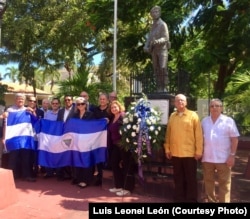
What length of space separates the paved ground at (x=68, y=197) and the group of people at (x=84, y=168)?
20 centimetres

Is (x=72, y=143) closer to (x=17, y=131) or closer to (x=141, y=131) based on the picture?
(x=17, y=131)

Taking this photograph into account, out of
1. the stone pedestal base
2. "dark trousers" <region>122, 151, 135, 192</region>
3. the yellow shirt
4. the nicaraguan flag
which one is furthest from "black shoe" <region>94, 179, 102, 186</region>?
Result: the yellow shirt

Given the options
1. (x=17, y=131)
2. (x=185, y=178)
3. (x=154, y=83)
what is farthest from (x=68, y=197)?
(x=154, y=83)

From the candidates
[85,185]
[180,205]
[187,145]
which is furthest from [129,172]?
[180,205]

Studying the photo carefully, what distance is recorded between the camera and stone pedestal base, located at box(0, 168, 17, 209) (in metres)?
5.72

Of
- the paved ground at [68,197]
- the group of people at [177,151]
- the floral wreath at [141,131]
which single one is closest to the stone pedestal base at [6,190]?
the paved ground at [68,197]

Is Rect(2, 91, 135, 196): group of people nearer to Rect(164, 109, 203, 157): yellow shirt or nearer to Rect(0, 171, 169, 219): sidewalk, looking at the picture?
Rect(0, 171, 169, 219): sidewalk

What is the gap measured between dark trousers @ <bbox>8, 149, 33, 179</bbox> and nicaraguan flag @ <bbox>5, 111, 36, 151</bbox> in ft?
0.43

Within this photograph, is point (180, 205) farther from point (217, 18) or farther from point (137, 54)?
point (137, 54)

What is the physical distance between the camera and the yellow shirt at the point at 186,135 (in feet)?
18.4

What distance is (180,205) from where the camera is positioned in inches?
188

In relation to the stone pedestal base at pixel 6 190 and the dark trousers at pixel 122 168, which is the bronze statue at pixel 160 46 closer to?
the dark trousers at pixel 122 168

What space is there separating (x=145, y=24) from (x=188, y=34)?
2.77m

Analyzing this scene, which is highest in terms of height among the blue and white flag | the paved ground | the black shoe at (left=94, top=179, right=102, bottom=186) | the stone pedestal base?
the blue and white flag
